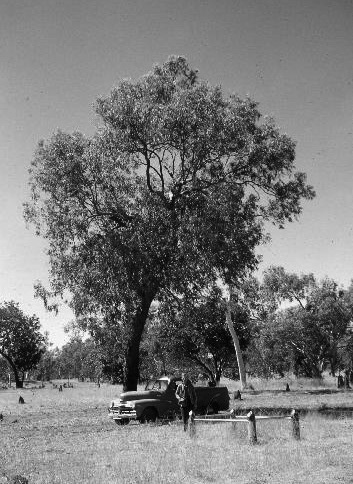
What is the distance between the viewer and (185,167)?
2631 centimetres

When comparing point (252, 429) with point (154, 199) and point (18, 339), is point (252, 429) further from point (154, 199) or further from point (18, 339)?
point (18, 339)

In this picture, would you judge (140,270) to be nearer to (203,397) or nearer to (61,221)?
(61,221)

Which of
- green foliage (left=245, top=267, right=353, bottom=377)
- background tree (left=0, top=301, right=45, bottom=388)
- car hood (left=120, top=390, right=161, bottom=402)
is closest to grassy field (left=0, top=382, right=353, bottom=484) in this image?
car hood (left=120, top=390, right=161, bottom=402)

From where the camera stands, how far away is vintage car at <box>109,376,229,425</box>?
19.1 meters

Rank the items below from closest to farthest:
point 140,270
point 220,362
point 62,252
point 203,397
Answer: point 203,397, point 140,270, point 62,252, point 220,362

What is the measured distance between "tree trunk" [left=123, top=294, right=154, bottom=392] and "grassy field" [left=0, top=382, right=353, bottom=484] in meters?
7.14

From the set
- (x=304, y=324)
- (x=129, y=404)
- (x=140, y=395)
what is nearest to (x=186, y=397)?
(x=129, y=404)

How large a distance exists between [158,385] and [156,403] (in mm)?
1238

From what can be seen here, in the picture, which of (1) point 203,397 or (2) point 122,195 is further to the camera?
(2) point 122,195

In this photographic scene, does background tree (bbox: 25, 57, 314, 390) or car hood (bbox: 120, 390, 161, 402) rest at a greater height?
background tree (bbox: 25, 57, 314, 390)

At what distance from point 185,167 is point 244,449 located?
1729cm

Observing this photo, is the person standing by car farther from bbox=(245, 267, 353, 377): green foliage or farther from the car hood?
bbox=(245, 267, 353, 377): green foliage

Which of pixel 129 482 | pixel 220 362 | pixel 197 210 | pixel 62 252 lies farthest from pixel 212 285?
pixel 220 362

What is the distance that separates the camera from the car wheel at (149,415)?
1906cm
